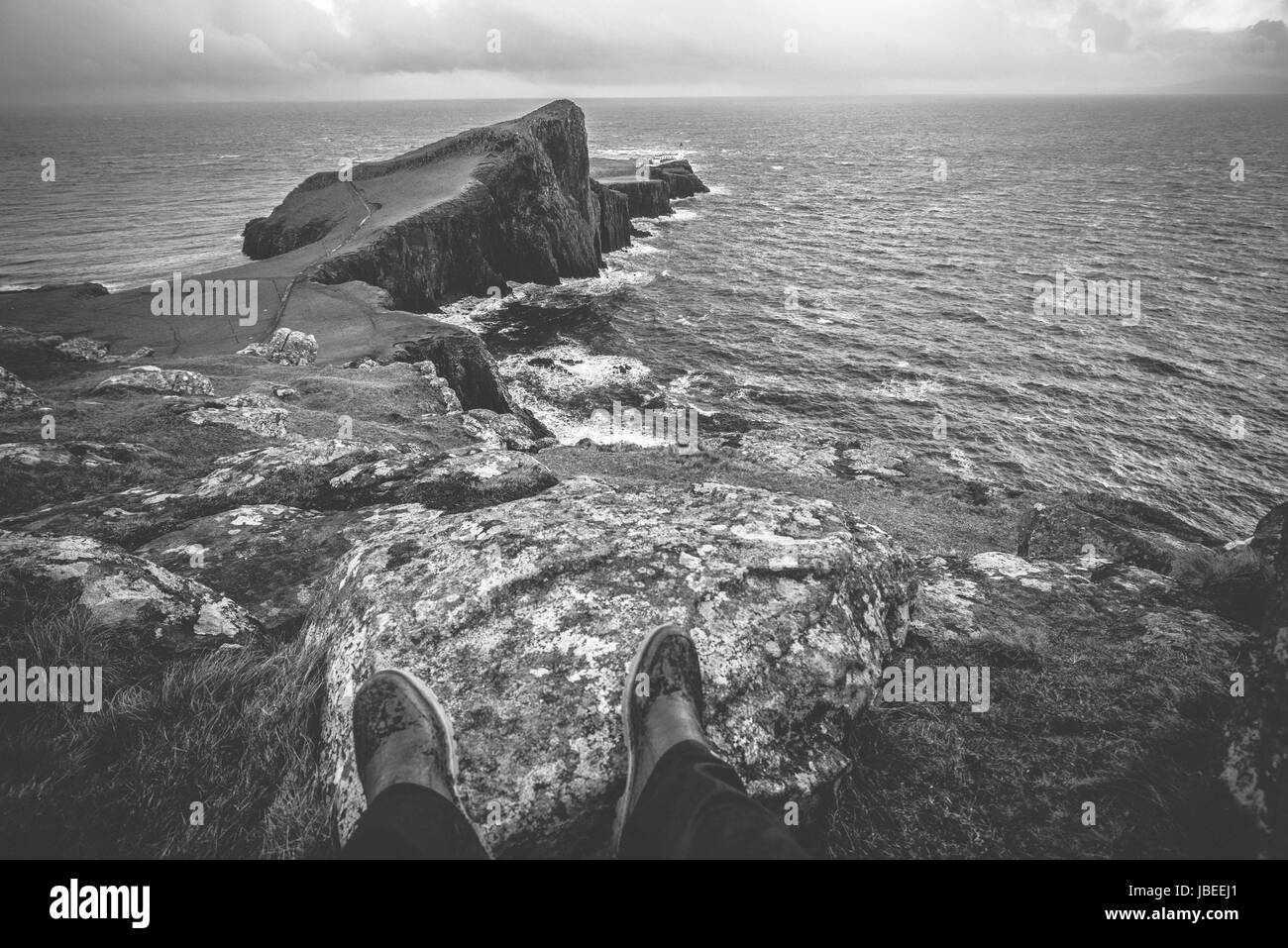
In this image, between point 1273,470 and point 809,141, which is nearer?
point 1273,470

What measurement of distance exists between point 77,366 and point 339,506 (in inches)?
508

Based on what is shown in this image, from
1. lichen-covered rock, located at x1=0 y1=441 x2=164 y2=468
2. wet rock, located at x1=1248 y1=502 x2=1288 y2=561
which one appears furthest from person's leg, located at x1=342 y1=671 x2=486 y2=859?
wet rock, located at x1=1248 y1=502 x2=1288 y2=561

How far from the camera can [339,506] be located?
25.7 ft

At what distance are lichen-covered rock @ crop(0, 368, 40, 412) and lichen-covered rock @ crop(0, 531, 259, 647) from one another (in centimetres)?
743

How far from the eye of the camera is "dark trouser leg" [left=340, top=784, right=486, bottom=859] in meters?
2.88

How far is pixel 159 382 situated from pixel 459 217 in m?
24.5

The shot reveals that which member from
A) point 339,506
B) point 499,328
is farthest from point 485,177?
point 339,506

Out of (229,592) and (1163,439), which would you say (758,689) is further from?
(1163,439)

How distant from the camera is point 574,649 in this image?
4.48 m

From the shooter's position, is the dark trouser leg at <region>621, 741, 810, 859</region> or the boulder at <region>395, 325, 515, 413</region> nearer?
the dark trouser leg at <region>621, 741, 810, 859</region>

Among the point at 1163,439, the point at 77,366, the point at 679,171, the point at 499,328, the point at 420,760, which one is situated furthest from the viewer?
the point at 679,171

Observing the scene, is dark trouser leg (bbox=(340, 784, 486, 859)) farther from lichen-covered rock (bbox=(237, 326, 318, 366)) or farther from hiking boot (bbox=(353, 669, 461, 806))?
lichen-covered rock (bbox=(237, 326, 318, 366))

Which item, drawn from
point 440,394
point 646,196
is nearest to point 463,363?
point 440,394

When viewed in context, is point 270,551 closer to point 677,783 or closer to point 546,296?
point 677,783
